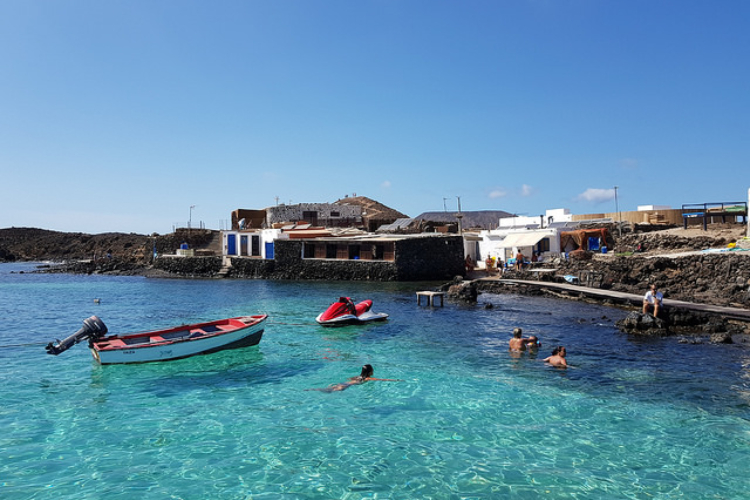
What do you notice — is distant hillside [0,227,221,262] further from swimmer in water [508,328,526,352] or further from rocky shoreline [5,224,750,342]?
swimmer in water [508,328,526,352]

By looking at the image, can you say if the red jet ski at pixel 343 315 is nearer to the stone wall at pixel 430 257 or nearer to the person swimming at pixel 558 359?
the person swimming at pixel 558 359

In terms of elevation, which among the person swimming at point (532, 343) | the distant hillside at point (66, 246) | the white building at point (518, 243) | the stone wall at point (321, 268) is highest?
the distant hillside at point (66, 246)

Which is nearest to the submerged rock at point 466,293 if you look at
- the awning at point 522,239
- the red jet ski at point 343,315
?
the red jet ski at point 343,315

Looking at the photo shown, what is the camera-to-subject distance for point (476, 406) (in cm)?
1157

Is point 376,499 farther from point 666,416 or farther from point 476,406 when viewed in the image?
point 666,416

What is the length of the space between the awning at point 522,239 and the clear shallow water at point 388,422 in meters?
22.8

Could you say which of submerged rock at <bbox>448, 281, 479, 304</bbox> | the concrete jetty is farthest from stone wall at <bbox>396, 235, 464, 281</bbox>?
submerged rock at <bbox>448, 281, 479, 304</bbox>

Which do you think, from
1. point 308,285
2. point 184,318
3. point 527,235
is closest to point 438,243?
point 527,235

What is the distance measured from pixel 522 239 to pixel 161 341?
33889 mm

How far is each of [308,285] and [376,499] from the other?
3642 centimetres

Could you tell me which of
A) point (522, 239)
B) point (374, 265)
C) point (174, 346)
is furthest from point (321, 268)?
point (174, 346)

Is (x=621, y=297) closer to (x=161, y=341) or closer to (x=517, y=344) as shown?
(x=517, y=344)

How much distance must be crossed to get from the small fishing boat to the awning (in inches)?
1163

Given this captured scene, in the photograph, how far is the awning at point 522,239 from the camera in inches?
1658
